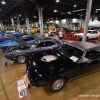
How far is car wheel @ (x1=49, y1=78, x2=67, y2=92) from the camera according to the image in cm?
262

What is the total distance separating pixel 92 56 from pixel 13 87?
118 inches

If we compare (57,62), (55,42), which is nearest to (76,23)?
(55,42)

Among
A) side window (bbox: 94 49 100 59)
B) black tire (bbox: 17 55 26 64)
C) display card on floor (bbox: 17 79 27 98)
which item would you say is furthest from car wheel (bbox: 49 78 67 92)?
black tire (bbox: 17 55 26 64)

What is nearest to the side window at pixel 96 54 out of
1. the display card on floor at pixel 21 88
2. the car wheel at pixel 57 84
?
the car wheel at pixel 57 84

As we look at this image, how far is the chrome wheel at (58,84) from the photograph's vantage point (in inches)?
106

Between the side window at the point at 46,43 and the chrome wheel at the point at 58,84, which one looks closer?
the chrome wheel at the point at 58,84

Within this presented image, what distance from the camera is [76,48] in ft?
11.4

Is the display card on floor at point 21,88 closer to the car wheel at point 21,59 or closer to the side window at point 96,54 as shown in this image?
the car wheel at point 21,59

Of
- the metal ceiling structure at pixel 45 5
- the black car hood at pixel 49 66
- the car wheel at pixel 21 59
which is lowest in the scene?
the car wheel at pixel 21 59

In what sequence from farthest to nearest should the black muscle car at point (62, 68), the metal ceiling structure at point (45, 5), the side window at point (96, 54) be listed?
the metal ceiling structure at point (45, 5)
the side window at point (96, 54)
the black muscle car at point (62, 68)

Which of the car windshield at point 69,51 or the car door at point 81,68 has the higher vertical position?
the car windshield at point 69,51

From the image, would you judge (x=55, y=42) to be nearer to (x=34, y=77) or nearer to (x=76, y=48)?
(x=76, y=48)

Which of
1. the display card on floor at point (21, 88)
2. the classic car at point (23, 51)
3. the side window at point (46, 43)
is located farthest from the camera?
the side window at point (46, 43)

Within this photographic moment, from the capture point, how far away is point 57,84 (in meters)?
2.77
